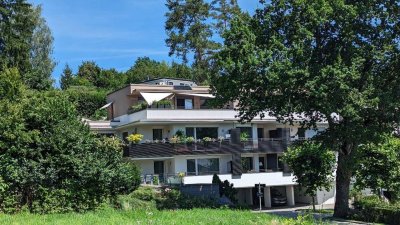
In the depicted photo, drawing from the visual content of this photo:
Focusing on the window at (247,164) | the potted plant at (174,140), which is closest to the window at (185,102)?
the potted plant at (174,140)

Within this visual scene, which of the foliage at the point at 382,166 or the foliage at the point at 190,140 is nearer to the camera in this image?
the foliage at the point at 382,166

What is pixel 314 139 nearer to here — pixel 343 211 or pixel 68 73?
pixel 343 211

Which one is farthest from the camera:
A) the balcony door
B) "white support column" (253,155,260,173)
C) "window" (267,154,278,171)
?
"window" (267,154,278,171)

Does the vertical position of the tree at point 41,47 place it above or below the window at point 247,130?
above

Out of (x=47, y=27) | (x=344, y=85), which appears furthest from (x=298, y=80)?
(x=47, y=27)

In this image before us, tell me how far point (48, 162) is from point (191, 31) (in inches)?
1883

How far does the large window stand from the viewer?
153 feet

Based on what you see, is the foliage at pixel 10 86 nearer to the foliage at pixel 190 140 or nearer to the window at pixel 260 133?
the foliage at pixel 190 140

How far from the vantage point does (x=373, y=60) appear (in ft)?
87.4

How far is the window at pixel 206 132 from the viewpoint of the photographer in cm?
4903

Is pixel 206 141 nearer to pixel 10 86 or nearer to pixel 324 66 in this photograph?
pixel 324 66

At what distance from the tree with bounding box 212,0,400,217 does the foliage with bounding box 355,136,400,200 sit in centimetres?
543

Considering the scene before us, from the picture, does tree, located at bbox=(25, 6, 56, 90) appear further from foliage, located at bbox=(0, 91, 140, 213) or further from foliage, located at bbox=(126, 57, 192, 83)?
foliage, located at bbox=(0, 91, 140, 213)

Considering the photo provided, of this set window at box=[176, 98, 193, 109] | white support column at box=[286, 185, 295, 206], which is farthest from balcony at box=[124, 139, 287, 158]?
window at box=[176, 98, 193, 109]
